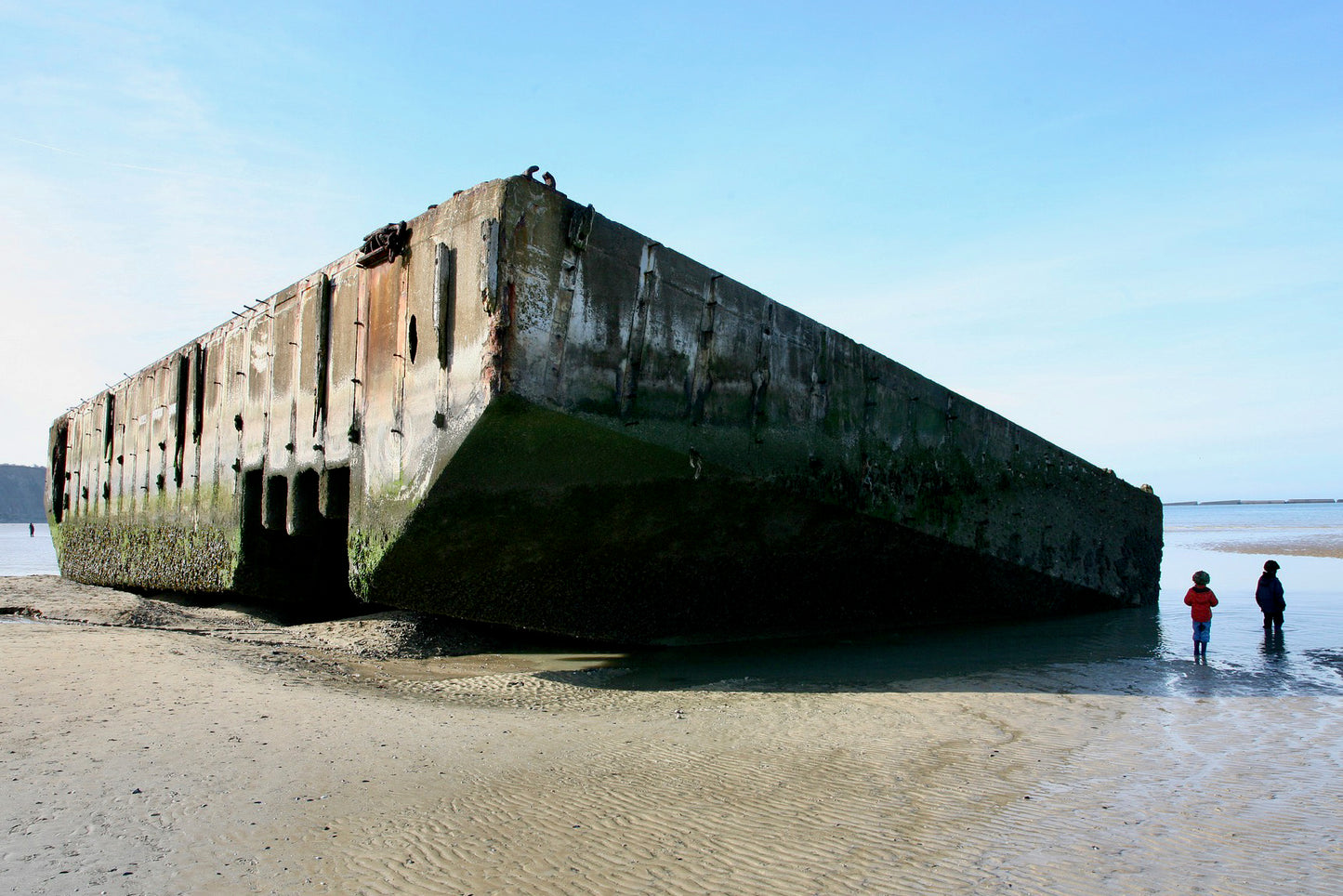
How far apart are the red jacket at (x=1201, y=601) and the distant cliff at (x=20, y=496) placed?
99.7 meters

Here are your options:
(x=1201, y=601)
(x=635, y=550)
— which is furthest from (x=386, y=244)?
(x=1201, y=601)

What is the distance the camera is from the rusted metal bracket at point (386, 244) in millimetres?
6035

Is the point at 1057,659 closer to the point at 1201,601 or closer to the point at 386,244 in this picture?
the point at 1201,601

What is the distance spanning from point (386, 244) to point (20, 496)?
102 meters

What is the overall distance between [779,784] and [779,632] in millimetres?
4555

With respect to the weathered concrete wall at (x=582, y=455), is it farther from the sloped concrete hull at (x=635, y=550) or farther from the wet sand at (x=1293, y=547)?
the wet sand at (x=1293, y=547)

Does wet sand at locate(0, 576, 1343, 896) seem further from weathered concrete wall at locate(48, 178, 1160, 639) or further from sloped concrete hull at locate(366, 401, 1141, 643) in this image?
weathered concrete wall at locate(48, 178, 1160, 639)

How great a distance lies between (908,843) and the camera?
2.83m

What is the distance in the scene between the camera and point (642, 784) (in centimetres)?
344

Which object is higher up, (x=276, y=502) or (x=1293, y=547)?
(x=276, y=502)

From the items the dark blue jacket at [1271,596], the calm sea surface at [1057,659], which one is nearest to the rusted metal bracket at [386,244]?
the calm sea surface at [1057,659]

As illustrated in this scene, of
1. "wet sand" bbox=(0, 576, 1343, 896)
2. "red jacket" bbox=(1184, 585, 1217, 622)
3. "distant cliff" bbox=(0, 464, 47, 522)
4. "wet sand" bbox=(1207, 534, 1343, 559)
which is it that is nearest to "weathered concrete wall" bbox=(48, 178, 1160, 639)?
"wet sand" bbox=(0, 576, 1343, 896)

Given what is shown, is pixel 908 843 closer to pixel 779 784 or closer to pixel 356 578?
pixel 779 784

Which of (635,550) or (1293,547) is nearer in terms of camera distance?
(635,550)
